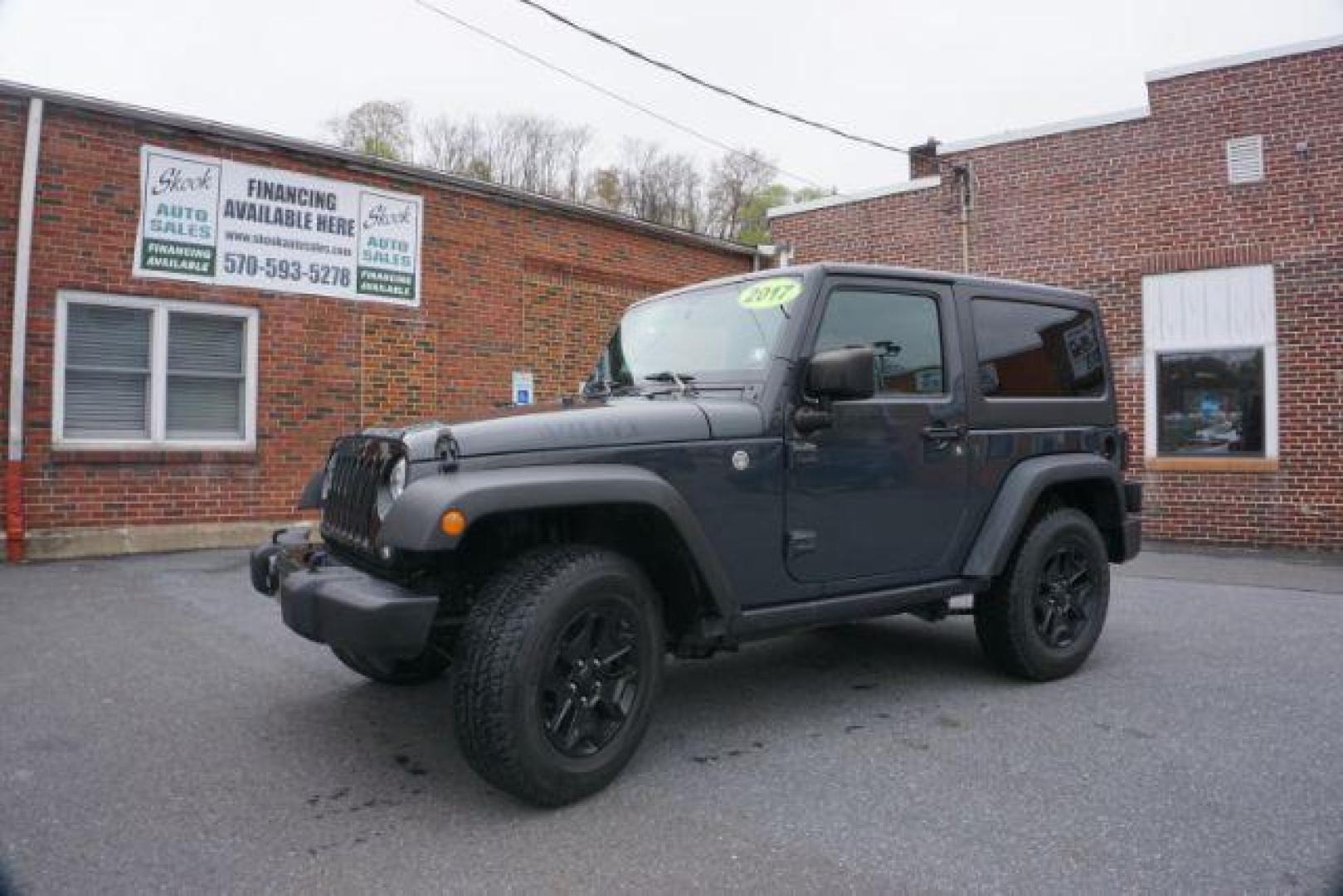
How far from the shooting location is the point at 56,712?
384 centimetres

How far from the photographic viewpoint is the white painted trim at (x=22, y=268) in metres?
7.44

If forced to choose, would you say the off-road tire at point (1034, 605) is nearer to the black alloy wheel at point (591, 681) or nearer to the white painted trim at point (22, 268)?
the black alloy wheel at point (591, 681)

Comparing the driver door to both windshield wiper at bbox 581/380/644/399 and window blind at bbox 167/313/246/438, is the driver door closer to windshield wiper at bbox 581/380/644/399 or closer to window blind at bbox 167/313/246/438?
windshield wiper at bbox 581/380/644/399

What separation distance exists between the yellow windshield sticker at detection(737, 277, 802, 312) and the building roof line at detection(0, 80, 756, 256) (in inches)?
263

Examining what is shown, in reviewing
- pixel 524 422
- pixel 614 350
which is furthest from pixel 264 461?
pixel 524 422

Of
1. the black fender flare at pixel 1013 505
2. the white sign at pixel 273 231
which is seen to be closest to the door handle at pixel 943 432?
the black fender flare at pixel 1013 505

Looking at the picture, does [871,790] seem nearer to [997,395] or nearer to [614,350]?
[997,395]

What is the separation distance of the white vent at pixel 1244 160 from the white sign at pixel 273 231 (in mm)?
8658

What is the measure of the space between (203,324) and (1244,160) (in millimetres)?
10708

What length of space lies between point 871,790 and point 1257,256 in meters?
9.00

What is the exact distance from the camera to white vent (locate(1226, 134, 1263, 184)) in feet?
31.3

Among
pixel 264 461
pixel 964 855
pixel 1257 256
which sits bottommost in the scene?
pixel 964 855

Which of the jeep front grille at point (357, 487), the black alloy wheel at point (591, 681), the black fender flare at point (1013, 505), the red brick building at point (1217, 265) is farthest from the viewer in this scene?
the red brick building at point (1217, 265)

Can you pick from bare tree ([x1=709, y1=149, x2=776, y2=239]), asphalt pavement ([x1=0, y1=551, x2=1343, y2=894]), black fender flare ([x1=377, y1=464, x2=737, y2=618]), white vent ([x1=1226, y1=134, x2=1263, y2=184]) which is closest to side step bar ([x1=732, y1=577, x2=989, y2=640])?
black fender flare ([x1=377, y1=464, x2=737, y2=618])
